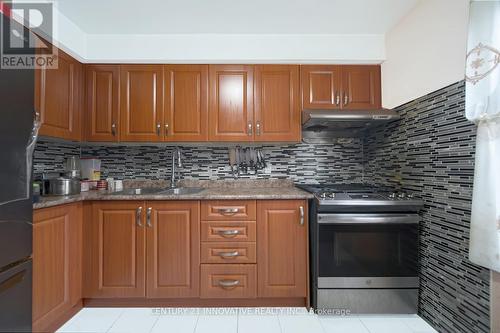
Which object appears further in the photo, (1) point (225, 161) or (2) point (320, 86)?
(1) point (225, 161)

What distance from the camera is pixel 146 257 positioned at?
5.85 ft

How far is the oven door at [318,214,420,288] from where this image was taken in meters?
1.67

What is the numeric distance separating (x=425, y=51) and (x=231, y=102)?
1467mm

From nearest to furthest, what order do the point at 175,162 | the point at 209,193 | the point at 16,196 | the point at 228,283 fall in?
the point at 16,196
the point at 228,283
the point at 209,193
the point at 175,162

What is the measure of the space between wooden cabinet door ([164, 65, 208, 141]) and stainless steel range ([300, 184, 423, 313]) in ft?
3.91

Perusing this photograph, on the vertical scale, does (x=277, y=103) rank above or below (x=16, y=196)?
above

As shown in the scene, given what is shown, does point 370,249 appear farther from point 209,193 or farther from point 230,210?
point 209,193

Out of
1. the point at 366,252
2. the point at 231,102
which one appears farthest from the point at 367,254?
the point at 231,102

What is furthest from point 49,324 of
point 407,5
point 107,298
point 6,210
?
point 407,5

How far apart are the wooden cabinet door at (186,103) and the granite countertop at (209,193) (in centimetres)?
52

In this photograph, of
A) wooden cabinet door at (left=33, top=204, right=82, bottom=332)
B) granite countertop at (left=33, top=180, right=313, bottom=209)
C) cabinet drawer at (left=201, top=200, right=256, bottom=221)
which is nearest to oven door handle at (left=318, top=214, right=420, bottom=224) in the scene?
granite countertop at (left=33, top=180, right=313, bottom=209)

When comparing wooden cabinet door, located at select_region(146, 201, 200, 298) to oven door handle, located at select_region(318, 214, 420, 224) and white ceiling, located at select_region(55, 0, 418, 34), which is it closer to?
oven door handle, located at select_region(318, 214, 420, 224)

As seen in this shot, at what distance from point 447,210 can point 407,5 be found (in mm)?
1471

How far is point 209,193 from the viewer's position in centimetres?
191
